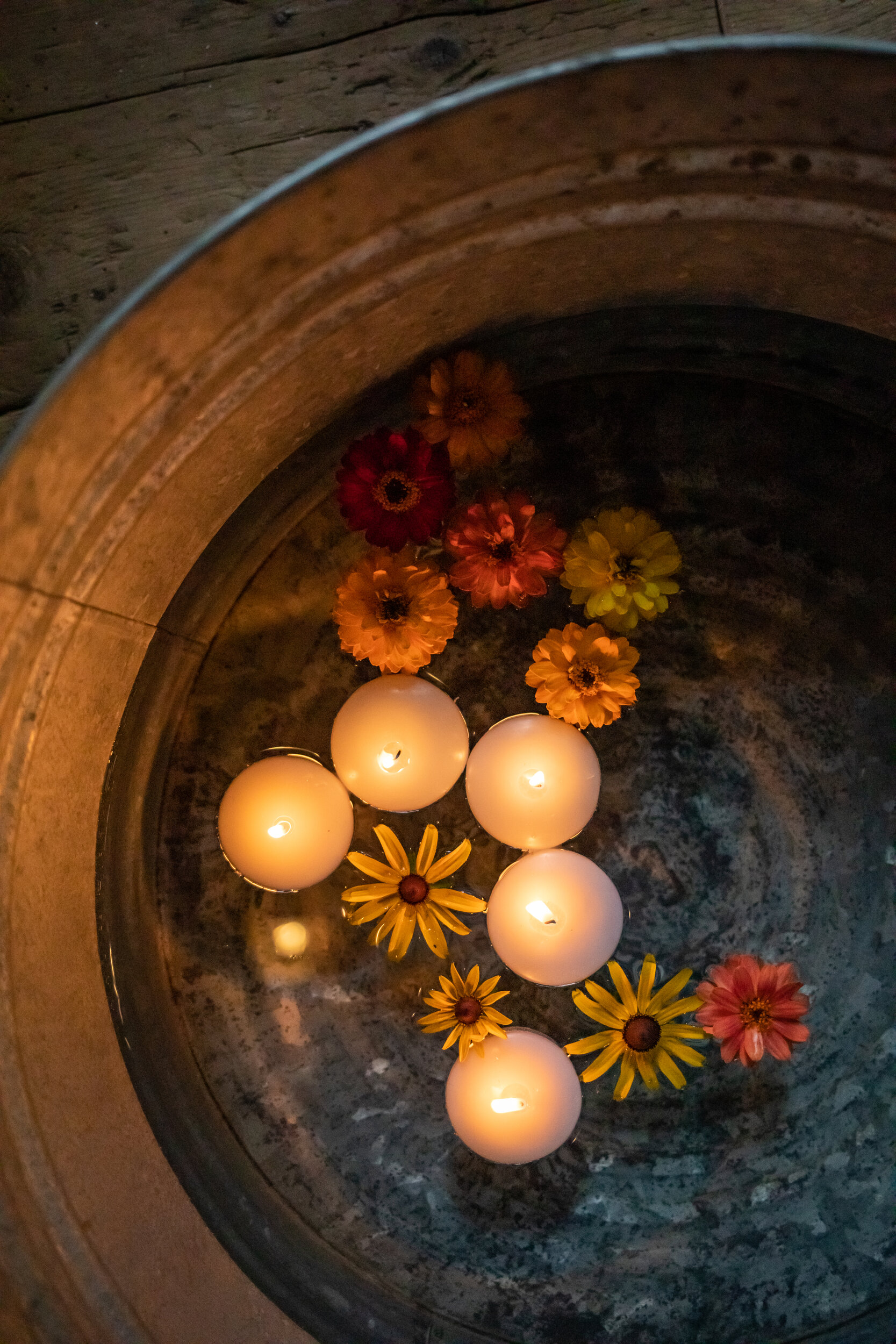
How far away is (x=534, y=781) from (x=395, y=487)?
0.32 metres

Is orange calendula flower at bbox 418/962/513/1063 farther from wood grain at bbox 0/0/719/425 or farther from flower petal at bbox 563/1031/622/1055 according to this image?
wood grain at bbox 0/0/719/425

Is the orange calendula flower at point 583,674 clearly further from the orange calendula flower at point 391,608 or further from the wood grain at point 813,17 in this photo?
the wood grain at point 813,17

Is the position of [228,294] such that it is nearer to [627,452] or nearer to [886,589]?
[627,452]

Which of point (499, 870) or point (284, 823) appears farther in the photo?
point (499, 870)

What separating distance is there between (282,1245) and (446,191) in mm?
1038

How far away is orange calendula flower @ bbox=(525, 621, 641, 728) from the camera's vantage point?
0.98 m

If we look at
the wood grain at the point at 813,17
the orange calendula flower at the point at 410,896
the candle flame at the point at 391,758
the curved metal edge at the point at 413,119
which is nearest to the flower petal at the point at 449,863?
the orange calendula flower at the point at 410,896

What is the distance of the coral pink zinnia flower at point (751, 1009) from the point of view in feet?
3.26

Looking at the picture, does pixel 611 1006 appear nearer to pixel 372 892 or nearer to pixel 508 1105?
pixel 508 1105

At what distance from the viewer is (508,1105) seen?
0.96m

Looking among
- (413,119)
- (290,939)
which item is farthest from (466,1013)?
(413,119)

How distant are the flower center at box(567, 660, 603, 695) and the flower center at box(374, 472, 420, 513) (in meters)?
0.23

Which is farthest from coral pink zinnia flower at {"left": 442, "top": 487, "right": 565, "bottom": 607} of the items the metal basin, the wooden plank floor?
the wooden plank floor

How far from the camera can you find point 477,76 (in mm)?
939
